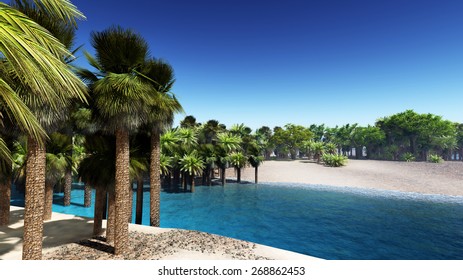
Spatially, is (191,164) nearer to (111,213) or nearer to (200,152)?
(200,152)

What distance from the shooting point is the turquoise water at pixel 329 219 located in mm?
16109

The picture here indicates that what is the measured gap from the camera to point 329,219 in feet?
76.1

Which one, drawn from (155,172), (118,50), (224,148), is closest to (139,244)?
(155,172)

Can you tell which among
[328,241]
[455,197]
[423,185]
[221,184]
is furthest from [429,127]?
[328,241]

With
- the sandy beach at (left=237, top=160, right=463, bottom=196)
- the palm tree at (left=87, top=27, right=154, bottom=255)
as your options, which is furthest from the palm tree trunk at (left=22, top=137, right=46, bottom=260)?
the sandy beach at (left=237, top=160, right=463, bottom=196)

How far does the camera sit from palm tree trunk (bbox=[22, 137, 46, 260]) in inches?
314

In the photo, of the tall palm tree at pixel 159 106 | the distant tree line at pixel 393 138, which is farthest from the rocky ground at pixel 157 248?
the distant tree line at pixel 393 138

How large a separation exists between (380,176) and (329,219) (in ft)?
121

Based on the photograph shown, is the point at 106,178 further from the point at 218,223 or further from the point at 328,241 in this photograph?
the point at 328,241

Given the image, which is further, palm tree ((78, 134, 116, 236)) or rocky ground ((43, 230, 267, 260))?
palm tree ((78, 134, 116, 236))

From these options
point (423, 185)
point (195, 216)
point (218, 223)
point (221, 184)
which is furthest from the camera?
point (221, 184)

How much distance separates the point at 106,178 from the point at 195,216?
1479cm

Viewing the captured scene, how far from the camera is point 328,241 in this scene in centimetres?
1717

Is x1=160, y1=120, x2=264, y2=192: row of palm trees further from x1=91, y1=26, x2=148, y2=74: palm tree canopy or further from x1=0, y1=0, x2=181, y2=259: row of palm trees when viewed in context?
x1=91, y1=26, x2=148, y2=74: palm tree canopy
